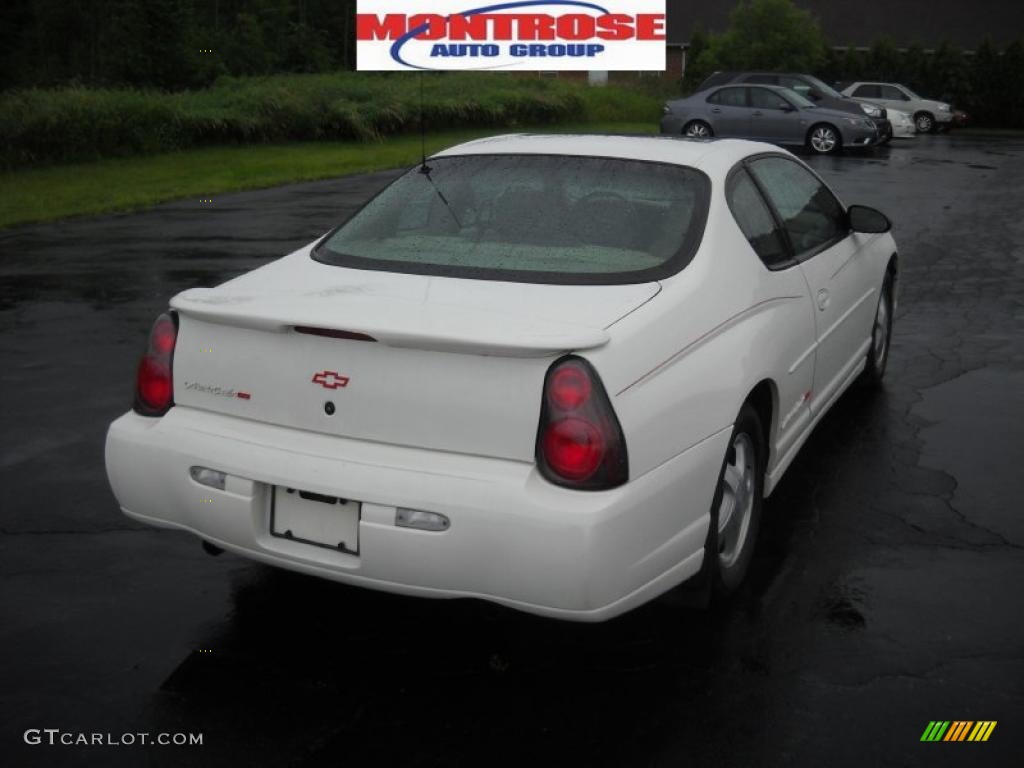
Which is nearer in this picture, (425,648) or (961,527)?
(425,648)

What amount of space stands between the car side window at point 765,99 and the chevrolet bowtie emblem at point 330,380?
2534 cm

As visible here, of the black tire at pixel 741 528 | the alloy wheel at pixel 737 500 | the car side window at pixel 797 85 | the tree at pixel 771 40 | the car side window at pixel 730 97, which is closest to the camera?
the black tire at pixel 741 528

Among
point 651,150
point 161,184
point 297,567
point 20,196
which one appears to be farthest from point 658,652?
point 161,184

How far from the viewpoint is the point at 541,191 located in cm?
461

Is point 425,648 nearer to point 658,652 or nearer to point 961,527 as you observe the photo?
point 658,652

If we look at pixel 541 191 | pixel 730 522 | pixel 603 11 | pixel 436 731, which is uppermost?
pixel 603 11

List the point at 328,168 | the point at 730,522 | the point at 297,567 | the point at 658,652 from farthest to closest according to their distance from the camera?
1. the point at 328,168
2. the point at 730,522
3. the point at 658,652
4. the point at 297,567

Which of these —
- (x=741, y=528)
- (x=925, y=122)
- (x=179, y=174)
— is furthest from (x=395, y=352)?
(x=925, y=122)

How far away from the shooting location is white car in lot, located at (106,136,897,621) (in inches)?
134

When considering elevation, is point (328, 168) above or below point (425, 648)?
above

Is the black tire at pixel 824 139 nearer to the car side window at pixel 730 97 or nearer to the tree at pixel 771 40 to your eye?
the car side window at pixel 730 97

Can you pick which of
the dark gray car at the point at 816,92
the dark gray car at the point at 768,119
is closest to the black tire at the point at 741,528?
the dark gray car at the point at 768,119

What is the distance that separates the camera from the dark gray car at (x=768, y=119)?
26.9m

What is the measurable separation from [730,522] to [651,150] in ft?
5.06
